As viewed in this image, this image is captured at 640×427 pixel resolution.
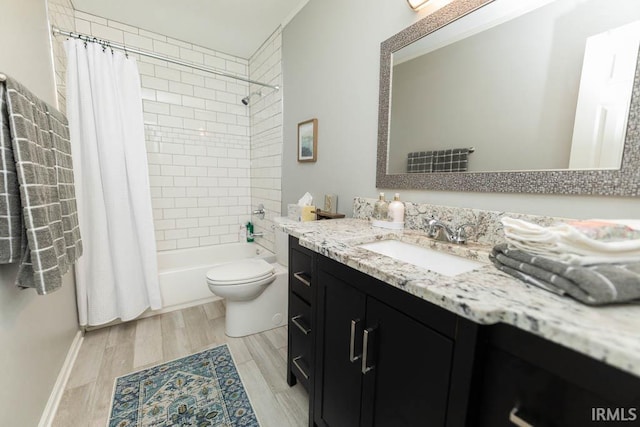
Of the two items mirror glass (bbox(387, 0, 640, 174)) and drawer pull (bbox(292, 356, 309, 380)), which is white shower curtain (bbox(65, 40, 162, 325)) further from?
mirror glass (bbox(387, 0, 640, 174))

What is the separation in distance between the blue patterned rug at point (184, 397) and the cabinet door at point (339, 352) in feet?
1.58

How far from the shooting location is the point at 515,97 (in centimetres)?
91

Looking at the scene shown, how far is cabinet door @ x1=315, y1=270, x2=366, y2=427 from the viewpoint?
85 centimetres

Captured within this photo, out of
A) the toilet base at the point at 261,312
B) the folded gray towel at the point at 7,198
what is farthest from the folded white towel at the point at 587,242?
the toilet base at the point at 261,312

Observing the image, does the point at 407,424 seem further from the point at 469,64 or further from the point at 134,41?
the point at 134,41

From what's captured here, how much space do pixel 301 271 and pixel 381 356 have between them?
566 millimetres

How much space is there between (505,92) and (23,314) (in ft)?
6.87

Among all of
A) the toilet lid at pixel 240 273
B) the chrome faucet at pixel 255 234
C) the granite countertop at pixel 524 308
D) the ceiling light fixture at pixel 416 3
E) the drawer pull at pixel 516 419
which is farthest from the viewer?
the chrome faucet at pixel 255 234

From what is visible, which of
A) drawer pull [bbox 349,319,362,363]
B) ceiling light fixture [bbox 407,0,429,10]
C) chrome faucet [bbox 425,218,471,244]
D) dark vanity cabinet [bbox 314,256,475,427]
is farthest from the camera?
ceiling light fixture [bbox 407,0,429,10]

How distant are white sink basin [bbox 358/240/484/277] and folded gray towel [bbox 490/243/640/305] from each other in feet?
0.96

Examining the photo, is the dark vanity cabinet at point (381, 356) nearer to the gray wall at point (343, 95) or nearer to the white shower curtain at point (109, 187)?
the gray wall at point (343, 95)

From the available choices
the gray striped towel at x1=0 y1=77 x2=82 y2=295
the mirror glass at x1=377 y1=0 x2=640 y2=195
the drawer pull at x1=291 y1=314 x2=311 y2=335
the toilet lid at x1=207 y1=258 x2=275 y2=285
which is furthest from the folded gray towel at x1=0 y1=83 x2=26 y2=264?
the mirror glass at x1=377 y1=0 x2=640 y2=195

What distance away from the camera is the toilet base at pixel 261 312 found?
6.11 feet

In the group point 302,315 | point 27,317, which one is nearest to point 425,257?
point 302,315
